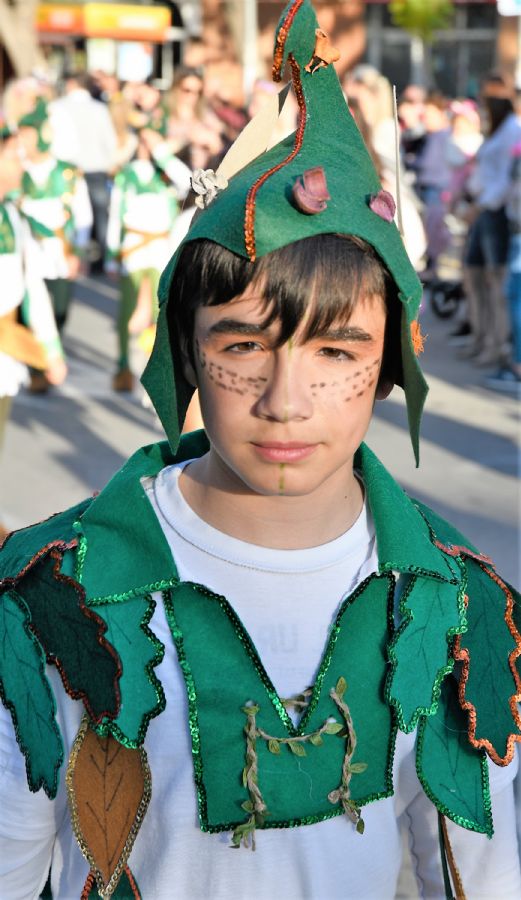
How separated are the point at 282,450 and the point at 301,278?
23 cm

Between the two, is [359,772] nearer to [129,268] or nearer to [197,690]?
[197,690]

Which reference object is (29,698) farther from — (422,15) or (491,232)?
(422,15)

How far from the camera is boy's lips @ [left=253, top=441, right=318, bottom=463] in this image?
5.95ft

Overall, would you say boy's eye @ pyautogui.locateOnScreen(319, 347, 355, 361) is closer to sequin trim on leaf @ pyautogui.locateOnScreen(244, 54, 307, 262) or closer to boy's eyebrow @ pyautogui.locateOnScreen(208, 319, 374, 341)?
boy's eyebrow @ pyautogui.locateOnScreen(208, 319, 374, 341)

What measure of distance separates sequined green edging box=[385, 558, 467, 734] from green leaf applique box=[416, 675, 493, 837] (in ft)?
0.16

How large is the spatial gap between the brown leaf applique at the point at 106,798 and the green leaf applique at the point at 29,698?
35 millimetres

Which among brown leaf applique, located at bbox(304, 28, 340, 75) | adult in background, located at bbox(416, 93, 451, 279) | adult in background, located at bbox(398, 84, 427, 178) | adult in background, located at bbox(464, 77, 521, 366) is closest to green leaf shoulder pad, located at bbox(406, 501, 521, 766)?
brown leaf applique, located at bbox(304, 28, 340, 75)

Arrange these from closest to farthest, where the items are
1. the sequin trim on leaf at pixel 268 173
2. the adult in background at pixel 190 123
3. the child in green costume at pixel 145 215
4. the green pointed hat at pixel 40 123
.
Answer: the sequin trim on leaf at pixel 268 173, the adult in background at pixel 190 123, the child in green costume at pixel 145 215, the green pointed hat at pixel 40 123

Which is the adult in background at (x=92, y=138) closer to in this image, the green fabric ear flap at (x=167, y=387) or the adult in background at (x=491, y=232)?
the adult in background at (x=491, y=232)

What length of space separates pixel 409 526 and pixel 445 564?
0.25ft

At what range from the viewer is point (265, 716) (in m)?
1.91

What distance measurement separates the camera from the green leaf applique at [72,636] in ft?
6.14

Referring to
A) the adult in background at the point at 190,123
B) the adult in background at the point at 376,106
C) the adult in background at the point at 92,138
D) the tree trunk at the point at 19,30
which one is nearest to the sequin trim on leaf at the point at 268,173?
the adult in background at the point at 376,106

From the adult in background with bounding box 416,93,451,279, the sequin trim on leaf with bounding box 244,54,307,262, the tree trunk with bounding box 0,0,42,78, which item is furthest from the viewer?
the tree trunk with bounding box 0,0,42,78
